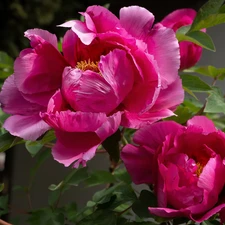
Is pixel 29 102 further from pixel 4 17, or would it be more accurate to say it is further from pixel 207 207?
pixel 4 17

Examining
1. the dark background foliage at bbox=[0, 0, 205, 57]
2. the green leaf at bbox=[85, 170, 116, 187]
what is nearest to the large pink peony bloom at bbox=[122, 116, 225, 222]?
the green leaf at bbox=[85, 170, 116, 187]

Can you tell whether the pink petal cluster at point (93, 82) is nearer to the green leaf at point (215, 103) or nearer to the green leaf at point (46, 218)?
the green leaf at point (215, 103)

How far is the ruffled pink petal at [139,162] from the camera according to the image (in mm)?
370

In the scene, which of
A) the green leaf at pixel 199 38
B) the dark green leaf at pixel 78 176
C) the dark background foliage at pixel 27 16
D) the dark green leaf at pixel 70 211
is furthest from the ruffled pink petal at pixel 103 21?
the dark background foliage at pixel 27 16

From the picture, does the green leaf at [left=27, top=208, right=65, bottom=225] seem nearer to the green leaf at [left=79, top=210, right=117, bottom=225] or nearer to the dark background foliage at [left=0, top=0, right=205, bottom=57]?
the green leaf at [left=79, top=210, right=117, bottom=225]

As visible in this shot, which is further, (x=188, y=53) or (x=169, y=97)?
(x=188, y=53)

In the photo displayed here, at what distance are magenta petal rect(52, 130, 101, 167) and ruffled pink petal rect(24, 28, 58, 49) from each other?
8 cm

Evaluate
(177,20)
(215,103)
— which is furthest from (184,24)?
(215,103)

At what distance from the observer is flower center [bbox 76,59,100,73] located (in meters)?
0.35

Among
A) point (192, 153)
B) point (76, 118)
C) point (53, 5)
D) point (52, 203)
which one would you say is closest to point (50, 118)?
point (76, 118)

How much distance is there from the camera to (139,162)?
37cm

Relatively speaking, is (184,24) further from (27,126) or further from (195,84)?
(27,126)

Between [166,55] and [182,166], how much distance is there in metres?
0.09

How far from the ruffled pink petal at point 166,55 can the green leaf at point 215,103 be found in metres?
0.09
